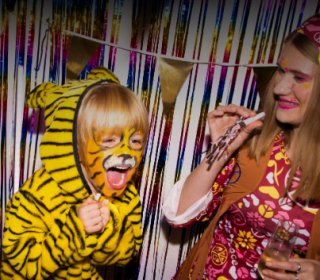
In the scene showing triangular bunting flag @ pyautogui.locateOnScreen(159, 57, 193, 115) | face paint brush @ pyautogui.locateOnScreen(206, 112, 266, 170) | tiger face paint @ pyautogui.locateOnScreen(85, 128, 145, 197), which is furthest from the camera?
triangular bunting flag @ pyautogui.locateOnScreen(159, 57, 193, 115)

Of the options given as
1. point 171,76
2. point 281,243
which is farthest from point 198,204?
point 171,76

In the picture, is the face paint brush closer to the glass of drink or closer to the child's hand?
the glass of drink

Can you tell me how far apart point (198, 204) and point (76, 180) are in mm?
434

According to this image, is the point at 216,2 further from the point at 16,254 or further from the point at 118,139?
the point at 16,254

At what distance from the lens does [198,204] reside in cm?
129

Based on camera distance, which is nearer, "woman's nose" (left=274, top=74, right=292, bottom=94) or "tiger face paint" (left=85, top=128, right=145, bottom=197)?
"tiger face paint" (left=85, top=128, right=145, bottom=197)

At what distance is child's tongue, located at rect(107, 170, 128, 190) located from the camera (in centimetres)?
108

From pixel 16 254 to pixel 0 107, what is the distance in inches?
25.7

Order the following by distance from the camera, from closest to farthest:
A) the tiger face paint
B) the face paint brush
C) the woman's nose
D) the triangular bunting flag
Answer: the tiger face paint < the woman's nose < the face paint brush < the triangular bunting flag

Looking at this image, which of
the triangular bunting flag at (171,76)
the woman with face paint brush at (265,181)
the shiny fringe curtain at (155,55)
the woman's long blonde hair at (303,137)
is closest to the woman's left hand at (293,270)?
the woman with face paint brush at (265,181)

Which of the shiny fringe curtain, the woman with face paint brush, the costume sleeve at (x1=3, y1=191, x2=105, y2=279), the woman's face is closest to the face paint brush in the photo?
the woman with face paint brush

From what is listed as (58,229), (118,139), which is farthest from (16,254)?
(118,139)

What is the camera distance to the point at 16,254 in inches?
42.7

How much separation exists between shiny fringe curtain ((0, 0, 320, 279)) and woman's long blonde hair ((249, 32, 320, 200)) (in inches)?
7.6
